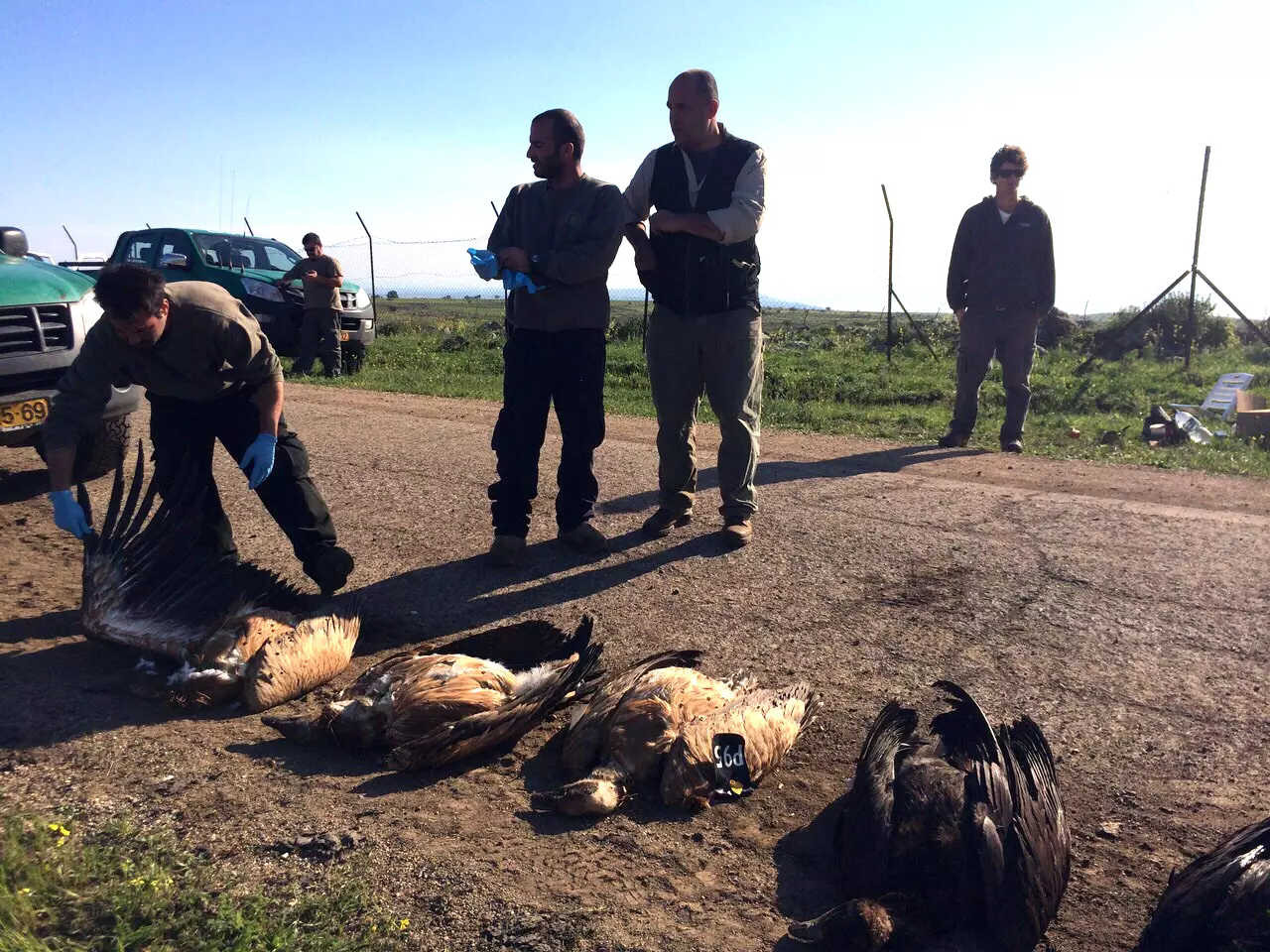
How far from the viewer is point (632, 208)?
5.26 m

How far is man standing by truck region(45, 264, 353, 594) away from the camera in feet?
13.2

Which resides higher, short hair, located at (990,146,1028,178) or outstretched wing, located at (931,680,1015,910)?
short hair, located at (990,146,1028,178)

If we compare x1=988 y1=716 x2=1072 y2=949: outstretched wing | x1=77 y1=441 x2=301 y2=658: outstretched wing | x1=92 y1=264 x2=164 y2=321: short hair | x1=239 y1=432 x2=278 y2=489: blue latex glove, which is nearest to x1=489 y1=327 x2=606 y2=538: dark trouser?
x1=239 y1=432 x2=278 y2=489: blue latex glove

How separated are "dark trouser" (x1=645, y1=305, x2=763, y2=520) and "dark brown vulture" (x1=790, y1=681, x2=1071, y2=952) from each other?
104 inches

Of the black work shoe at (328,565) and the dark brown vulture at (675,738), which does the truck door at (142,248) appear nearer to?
the black work shoe at (328,565)

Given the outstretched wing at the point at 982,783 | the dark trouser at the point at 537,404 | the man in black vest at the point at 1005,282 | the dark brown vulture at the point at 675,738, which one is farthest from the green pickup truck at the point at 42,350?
the man in black vest at the point at 1005,282

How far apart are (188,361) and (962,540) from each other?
414 cm

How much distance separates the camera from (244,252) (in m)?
14.5

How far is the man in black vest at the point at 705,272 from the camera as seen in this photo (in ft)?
16.2

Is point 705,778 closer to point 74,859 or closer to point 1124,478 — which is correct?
point 74,859

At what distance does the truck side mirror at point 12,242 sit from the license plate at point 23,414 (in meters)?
1.73

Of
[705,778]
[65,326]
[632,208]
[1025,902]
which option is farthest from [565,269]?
[65,326]

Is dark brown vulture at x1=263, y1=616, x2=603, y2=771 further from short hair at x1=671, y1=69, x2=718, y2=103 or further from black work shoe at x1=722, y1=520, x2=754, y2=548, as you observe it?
short hair at x1=671, y1=69, x2=718, y2=103

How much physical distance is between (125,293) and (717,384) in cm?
285
